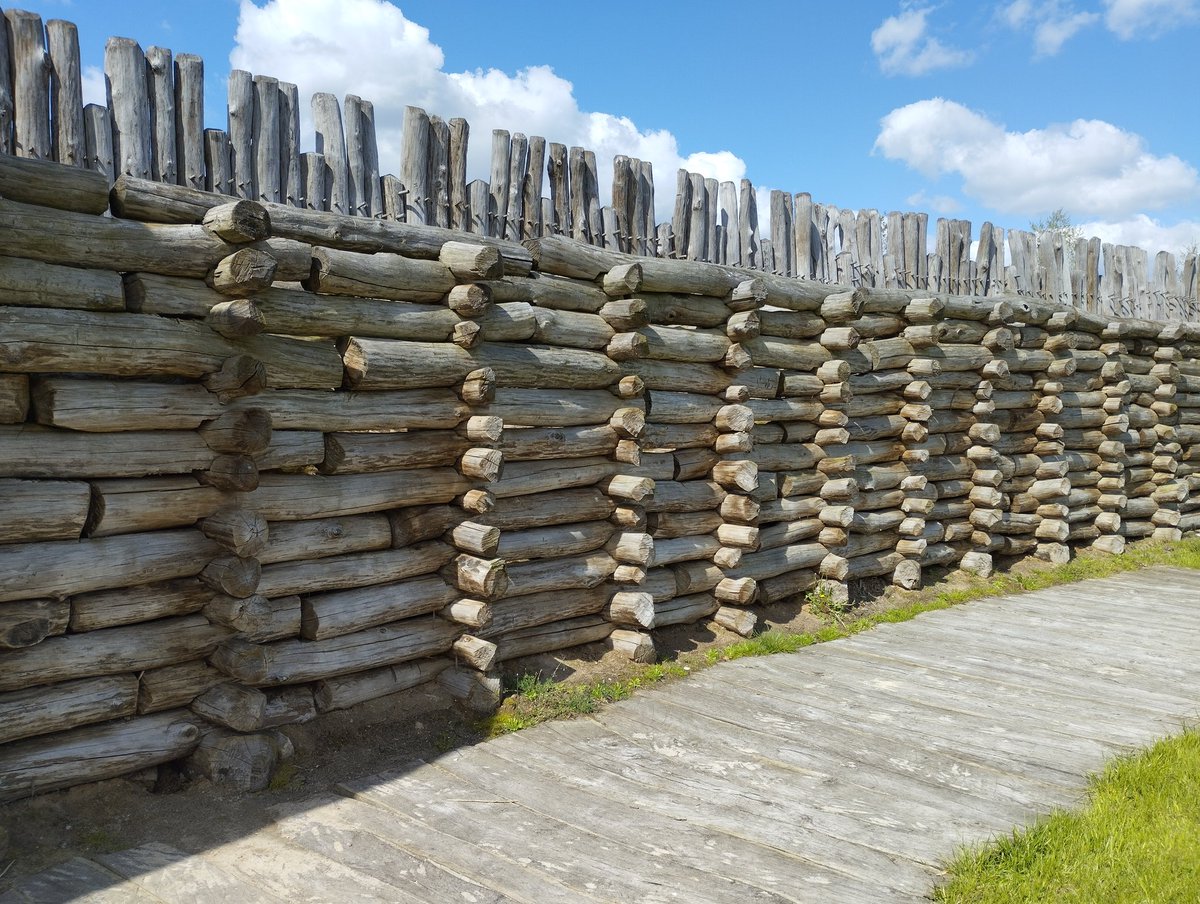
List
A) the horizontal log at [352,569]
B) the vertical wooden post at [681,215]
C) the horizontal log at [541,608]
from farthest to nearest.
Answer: the vertical wooden post at [681,215] < the horizontal log at [541,608] < the horizontal log at [352,569]

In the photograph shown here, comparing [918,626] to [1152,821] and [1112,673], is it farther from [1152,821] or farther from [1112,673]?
[1152,821]

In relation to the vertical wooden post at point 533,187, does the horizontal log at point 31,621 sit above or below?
below

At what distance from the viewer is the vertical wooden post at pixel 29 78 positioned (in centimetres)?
539

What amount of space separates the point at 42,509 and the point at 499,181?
161 inches

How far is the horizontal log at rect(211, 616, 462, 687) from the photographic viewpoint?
17.4 ft

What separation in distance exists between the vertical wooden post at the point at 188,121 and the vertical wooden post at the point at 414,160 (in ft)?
4.54

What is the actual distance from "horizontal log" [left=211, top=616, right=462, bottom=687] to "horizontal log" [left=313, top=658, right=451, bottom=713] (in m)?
0.05

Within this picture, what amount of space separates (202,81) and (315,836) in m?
4.41

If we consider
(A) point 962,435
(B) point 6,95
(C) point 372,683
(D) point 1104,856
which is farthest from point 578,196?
(A) point 962,435

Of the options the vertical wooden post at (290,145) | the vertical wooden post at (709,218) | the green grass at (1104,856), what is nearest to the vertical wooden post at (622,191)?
the vertical wooden post at (709,218)

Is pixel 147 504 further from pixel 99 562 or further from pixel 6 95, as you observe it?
pixel 6 95

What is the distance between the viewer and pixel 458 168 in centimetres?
725

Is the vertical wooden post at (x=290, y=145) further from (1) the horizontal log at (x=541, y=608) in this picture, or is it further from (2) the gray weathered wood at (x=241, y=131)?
(1) the horizontal log at (x=541, y=608)

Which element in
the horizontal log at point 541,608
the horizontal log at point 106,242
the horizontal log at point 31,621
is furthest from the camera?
the horizontal log at point 541,608
